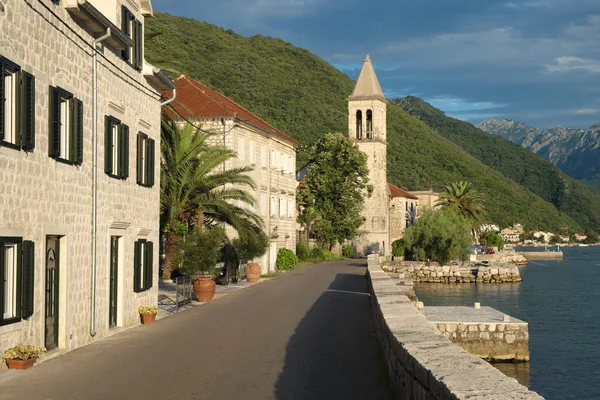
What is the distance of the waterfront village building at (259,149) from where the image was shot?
43062 millimetres

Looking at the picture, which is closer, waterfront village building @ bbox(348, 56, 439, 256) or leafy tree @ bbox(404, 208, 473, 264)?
leafy tree @ bbox(404, 208, 473, 264)

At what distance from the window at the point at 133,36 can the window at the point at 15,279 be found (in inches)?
312

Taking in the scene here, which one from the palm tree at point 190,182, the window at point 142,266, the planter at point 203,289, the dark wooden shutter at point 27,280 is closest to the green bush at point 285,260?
the palm tree at point 190,182

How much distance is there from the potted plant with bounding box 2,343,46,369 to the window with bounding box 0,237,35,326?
1.43 feet

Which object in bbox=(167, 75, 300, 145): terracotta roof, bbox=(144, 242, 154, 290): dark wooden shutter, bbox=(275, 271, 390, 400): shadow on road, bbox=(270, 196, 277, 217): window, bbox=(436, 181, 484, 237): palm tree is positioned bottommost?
bbox=(275, 271, 390, 400): shadow on road

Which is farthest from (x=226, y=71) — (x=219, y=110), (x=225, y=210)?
(x=225, y=210)

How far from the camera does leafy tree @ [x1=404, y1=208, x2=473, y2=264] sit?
74594 mm

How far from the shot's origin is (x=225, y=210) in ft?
111

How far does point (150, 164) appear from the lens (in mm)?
21297

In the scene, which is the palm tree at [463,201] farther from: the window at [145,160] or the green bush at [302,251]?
the window at [145,160]

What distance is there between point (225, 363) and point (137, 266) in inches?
289

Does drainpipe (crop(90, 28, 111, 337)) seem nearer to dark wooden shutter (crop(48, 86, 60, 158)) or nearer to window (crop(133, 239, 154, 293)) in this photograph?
dark wooden shutter (crop(48, 86, 60, 158))

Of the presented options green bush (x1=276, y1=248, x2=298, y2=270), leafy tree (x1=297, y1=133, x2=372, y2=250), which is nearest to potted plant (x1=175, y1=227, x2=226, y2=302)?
green bush (x1=276, y1=248, x2=298, y2=270)

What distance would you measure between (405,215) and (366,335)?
8708 centimetres
